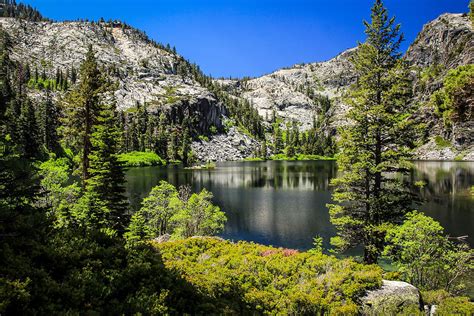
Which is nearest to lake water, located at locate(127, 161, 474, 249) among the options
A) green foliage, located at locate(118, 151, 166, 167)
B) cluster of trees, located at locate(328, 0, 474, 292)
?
cluster of trees, located at locate(328, 0, 474, 292)

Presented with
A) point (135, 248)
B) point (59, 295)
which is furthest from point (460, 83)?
point (59, 295)

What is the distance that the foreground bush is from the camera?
12.8m

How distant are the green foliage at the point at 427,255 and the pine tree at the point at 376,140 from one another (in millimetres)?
2944

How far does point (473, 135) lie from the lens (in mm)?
179000

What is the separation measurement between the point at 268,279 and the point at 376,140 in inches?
650

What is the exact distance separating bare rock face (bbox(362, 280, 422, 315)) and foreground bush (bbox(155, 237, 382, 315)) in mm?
423

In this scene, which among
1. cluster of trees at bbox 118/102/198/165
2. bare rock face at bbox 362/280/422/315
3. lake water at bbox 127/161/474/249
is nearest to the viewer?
bare rock face at bbox 362/280/422/315

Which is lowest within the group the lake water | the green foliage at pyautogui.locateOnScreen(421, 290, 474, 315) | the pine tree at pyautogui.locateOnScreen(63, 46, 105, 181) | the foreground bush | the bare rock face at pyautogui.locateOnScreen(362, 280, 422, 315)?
the lake water

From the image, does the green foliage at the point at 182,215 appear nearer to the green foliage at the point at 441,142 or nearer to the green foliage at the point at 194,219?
the green foliage at the point at 194,219

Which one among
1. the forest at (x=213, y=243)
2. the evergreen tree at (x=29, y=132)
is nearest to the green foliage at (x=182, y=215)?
the forest at (x=213, y=243)

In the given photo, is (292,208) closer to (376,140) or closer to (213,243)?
(376,140)

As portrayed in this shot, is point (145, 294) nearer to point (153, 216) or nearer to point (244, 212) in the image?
point (153, 216)

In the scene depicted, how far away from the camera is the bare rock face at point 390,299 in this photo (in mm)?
13672

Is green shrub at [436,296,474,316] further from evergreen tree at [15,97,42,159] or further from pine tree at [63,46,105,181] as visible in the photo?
evergreen tree at [15,97,42,159]
